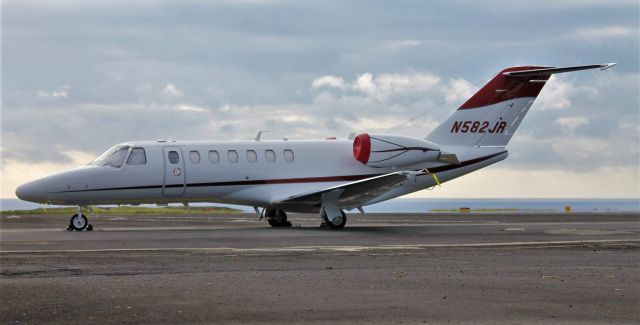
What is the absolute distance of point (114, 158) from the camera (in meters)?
32.7

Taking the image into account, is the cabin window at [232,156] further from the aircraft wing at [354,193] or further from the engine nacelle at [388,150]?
the engine nacelle at [388,150]

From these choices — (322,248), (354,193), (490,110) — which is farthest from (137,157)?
(490,110)

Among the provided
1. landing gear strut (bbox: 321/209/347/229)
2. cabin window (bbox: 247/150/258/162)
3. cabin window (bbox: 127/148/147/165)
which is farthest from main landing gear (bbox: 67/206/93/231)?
landing gear strut (bbox: 321/209/347/229)

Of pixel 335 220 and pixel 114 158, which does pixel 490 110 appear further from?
pixel 114 158

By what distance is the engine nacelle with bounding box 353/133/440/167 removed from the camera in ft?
114

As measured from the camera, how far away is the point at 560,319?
10.7 metres

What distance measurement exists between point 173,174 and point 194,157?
3.50ft

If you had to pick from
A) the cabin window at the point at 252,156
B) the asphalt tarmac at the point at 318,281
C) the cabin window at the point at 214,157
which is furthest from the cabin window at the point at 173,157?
the asphalt tarmac at the point at 318,281

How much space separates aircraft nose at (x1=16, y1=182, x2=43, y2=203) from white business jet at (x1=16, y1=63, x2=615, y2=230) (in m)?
0.03

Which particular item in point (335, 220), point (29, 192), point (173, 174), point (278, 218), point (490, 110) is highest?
point (490, 110)

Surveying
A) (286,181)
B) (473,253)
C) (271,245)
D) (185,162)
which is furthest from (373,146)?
(473,253)

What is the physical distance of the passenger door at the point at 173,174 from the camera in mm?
32844

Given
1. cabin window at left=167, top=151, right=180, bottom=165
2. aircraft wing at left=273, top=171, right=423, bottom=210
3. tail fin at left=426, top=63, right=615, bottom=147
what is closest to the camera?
aircraft wing at left=273, top=171, right=423, bottom=210

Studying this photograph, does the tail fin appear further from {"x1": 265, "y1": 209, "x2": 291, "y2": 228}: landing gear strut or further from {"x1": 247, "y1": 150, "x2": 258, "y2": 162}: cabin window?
{"x1": 247, "y1": 150, "x2": 258, "y2": 162}: cabin window
